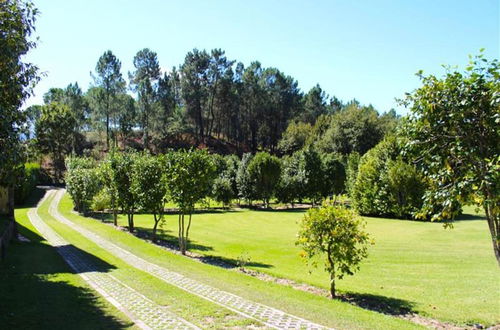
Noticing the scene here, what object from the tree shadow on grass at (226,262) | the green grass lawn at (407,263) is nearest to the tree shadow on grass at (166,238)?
the green grass lawn at (407,263)

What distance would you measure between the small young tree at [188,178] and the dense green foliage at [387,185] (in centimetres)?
2828

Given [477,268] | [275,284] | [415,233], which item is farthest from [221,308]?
[415,233]

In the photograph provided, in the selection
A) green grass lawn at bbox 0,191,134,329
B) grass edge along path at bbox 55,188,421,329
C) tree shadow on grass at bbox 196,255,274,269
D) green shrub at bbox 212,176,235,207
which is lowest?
tree shadow on grass at bbox 196,255,274,269

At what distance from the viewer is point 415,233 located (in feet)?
98.9

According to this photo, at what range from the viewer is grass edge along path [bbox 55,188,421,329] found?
9772 millimetres

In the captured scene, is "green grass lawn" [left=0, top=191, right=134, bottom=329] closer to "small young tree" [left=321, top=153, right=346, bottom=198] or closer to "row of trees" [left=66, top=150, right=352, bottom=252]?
"row of trees" [left=66, top=150, right=352, bottom=252]

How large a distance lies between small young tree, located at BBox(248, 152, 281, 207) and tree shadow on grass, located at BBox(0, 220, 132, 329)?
37.9m

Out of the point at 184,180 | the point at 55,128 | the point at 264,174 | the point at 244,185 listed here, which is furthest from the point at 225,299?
the point at 55,128

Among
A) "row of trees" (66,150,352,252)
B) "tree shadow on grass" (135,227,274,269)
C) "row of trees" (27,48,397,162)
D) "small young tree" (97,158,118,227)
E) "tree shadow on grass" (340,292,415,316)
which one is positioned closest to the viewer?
"tree shadow on grass" (340,292,415,316)

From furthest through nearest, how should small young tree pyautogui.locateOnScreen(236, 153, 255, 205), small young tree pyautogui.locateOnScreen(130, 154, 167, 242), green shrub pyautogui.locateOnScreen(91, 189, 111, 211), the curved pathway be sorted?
1. small young tree pyautogui.locateOnScreen(236, 153, 255, 205)
2. green shrub pyautogui.locateOnScreen(91, 189, 111, 211)
3. small young tree pyautogui.locateOnScreen(130, 154, 167, 242)
4. the curved pathway

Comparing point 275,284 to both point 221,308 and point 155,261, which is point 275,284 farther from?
point 155,261

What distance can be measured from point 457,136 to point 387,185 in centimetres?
3793

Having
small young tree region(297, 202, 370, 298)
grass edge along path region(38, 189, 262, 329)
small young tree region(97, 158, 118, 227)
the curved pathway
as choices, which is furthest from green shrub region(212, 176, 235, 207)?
small young tree region(297, 202, 370, 298)

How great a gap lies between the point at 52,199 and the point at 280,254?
137ft
